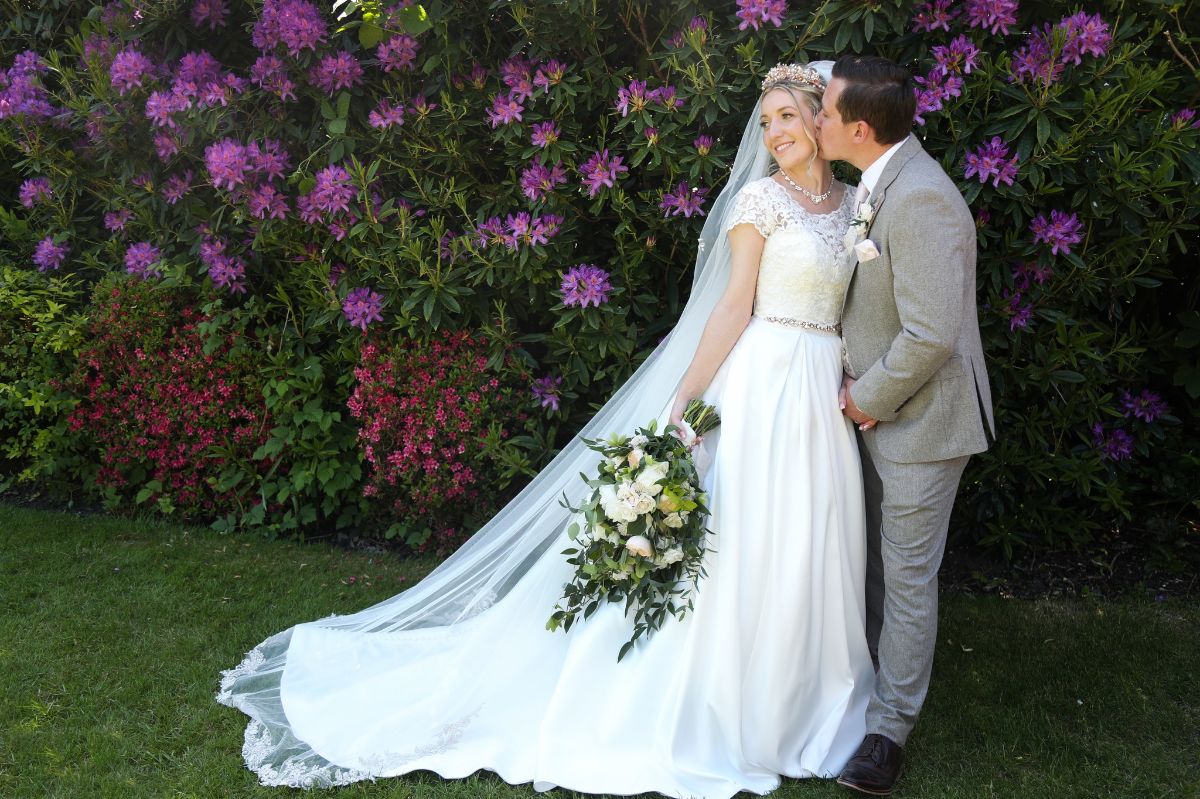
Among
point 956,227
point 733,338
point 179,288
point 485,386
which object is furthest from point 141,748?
point 956,227

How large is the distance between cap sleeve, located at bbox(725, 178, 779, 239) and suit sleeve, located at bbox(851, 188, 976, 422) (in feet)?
1.35

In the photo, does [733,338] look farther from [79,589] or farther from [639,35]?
[79,589]

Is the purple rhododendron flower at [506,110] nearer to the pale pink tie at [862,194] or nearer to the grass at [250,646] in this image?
the pale pink tie at [862,194]

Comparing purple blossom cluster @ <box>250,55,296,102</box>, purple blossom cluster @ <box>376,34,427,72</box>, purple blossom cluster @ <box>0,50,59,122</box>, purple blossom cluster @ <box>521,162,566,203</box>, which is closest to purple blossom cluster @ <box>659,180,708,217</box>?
purple blossom cluster @ <box>521,162,566,203</box>

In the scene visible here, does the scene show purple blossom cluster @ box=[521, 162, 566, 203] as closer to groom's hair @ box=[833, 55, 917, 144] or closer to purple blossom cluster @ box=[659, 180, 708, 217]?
purple blossom cluster @ box=[659, 180, 708, 217]

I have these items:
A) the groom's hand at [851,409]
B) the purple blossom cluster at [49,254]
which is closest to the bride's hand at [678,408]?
the groom's hand at [851,409]

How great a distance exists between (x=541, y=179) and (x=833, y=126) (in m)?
1.39

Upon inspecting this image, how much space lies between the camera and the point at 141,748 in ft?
10.3

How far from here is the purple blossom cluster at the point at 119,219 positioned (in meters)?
5.00

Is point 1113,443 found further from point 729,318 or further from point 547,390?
point 547,390

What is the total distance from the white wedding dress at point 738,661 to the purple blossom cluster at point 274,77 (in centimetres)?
235

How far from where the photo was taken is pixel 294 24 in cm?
407

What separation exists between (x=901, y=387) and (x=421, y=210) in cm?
235

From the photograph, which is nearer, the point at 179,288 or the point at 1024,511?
the point at 1024,511
